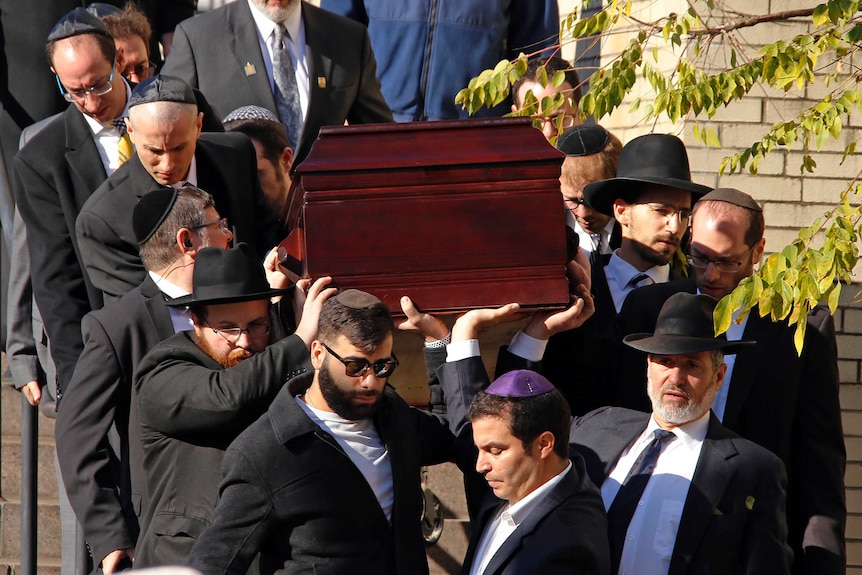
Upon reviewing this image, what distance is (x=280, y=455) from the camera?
4039mm

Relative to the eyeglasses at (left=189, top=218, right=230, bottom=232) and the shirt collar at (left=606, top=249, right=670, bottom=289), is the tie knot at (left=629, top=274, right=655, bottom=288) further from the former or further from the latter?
the eyeglasses at (left=189, top=218, right=230, bottom=232)

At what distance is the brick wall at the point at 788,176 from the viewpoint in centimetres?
687

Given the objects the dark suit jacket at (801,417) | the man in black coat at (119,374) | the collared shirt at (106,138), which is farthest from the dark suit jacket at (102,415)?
the dark suit jacket at (801,417)

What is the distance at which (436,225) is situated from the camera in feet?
13.8

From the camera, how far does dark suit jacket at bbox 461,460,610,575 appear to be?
397cm

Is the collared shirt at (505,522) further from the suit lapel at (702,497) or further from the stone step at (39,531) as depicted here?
the stone step at (39,531)

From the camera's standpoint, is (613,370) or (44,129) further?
(44,129)

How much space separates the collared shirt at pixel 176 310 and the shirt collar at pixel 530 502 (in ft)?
4.07

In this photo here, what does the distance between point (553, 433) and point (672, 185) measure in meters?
1.45

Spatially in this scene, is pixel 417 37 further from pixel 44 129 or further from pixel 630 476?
pixel 630 476

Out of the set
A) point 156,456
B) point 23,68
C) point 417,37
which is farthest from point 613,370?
point 23,68

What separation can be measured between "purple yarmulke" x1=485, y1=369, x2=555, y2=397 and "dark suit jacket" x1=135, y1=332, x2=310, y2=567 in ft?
1.92

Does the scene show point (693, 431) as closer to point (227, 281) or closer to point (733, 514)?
point (733, 514)

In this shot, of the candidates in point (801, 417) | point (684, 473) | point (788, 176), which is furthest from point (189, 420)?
point (788, 176)
